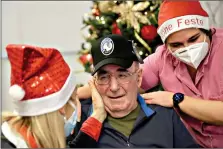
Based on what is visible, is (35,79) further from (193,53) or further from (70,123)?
(193,53)

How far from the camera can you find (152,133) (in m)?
1.49

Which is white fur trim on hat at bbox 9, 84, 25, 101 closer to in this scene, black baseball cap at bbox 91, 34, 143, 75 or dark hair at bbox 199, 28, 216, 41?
black baseball cap at bbox 91, 34, 143, 75

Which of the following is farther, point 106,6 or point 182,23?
point 106,6

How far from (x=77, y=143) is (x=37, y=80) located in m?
0.37

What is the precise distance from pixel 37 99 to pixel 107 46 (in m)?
0.41

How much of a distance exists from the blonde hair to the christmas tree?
99cm

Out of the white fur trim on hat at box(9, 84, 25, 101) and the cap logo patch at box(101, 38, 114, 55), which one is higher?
the cap logo patch at box(101, 38, 114, 55)

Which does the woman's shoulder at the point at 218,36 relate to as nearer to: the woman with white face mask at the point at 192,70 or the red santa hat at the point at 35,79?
the woman with white face mask at the point at 192,70

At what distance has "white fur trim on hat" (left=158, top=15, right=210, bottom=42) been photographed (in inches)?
57.6

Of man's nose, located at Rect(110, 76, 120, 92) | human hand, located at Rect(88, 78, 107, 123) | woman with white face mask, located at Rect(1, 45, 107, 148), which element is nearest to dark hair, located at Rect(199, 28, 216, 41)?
man's nose, located at Rect(110, 76, 120, 92)

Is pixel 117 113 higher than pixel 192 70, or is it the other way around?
pixel 192 70

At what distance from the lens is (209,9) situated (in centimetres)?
201

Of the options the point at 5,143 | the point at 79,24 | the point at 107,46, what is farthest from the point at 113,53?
the point at 79,24

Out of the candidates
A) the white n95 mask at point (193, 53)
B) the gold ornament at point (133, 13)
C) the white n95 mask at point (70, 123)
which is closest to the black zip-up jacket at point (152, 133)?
the white n95 mask at point (70, 123)
